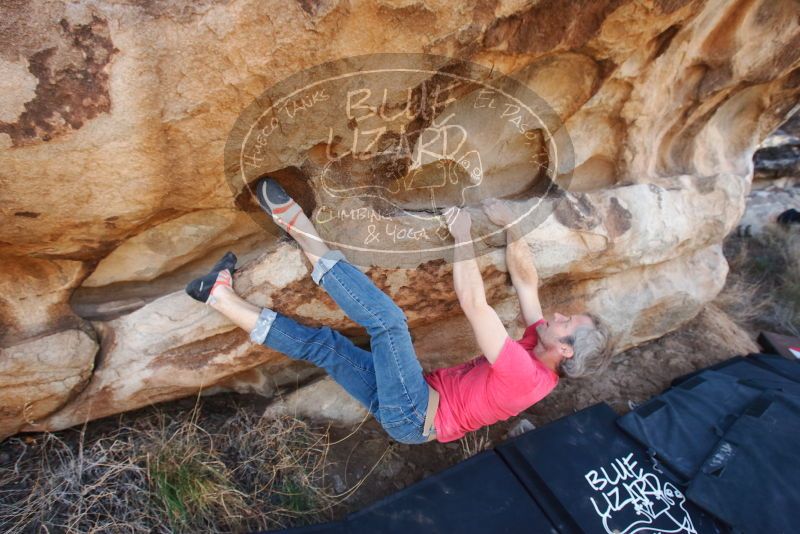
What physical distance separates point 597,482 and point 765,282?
3437 mm

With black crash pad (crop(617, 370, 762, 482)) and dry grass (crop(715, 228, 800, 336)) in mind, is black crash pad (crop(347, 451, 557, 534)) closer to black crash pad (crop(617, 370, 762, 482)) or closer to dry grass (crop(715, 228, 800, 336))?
black crash pad (crop(617, 370, 762, 482))

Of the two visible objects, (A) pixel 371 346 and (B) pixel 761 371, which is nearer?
(A) pixel 371 346

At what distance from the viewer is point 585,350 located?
176 cm

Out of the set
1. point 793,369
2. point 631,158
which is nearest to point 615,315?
point 631,158

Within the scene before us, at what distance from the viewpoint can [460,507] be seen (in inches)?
71.6

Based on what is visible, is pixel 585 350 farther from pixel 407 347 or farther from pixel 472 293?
pixel 407 347

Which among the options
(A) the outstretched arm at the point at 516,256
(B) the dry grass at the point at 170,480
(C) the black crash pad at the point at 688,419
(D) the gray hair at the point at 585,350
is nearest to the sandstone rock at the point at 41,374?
(B) the dry grass at the point at 170,480

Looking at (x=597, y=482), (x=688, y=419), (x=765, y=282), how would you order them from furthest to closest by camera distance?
1. (x=765, y=282)
2. (x=688, y=419)
3. (x=597, y=482)

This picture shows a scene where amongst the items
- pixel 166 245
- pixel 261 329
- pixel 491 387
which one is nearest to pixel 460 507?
pixel 491 387

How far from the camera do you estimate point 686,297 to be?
2877 millimetres

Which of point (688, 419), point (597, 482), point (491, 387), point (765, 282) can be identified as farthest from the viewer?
point (765, 282)

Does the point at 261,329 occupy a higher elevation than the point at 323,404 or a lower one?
higher

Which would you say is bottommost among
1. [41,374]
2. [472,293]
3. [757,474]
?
[757,474]

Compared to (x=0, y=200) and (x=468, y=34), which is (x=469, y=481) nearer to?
(x=468, y=34)
